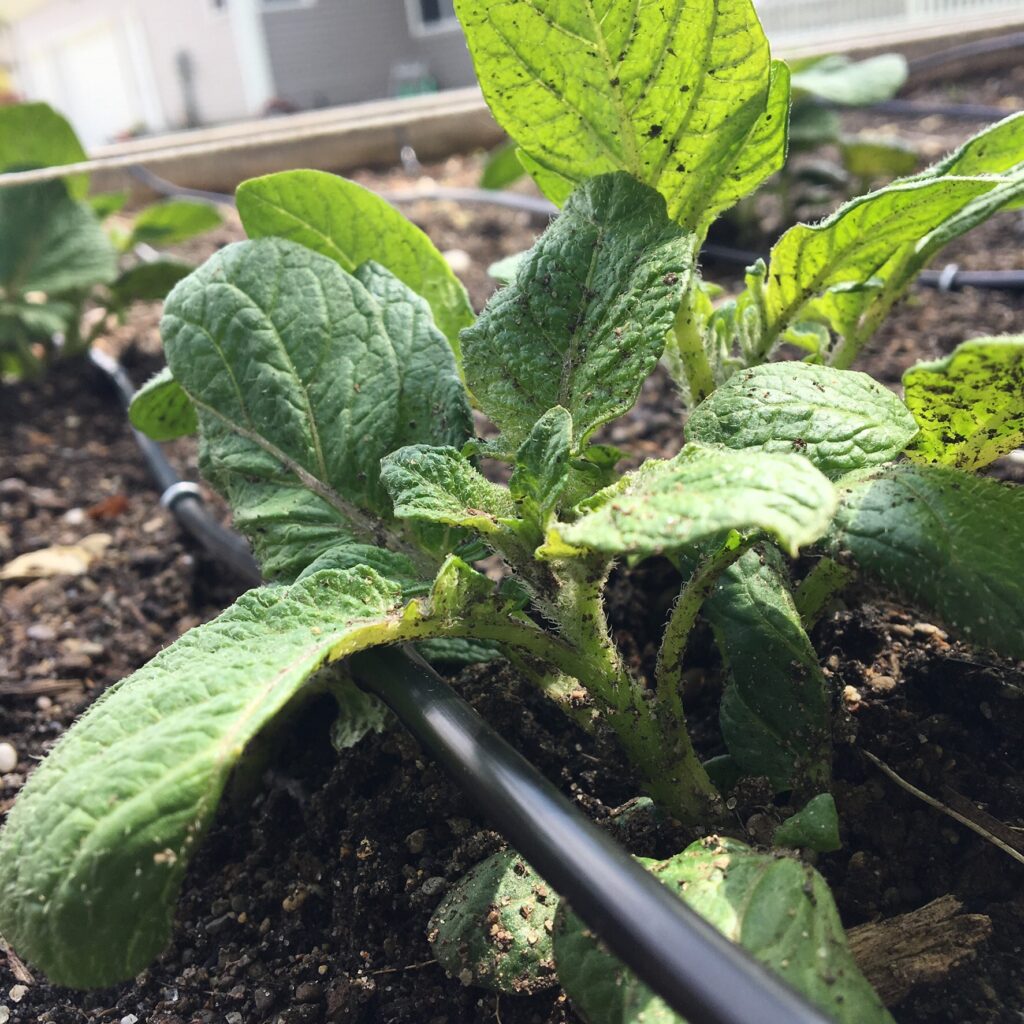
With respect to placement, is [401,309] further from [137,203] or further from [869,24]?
[869,24]

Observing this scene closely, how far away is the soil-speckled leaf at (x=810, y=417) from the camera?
0.65 metres

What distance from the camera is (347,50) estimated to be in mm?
9305

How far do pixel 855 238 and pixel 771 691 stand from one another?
16.5 inches

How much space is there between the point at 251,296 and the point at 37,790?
1.74ft

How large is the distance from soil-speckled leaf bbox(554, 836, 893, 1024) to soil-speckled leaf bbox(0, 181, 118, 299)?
1.80m

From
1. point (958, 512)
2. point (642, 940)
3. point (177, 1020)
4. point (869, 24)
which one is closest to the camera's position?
point (642, 940)

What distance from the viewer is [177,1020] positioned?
0.76 metres

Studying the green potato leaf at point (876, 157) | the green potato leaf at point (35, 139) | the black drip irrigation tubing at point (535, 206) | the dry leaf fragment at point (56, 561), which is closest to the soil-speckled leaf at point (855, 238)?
the black drip irrigation tubing at point (535, 206)

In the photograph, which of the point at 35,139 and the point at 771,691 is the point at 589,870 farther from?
the point at 35,139

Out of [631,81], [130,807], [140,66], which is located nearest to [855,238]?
[631,81]

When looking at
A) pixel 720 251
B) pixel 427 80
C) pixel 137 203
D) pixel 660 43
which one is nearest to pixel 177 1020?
pixel 660 43

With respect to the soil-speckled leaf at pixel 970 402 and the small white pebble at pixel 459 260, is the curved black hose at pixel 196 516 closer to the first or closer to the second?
the soil-speckled leaf at pixel 970 402

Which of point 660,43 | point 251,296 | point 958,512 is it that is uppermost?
point 660,43

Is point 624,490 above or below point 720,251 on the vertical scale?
above
